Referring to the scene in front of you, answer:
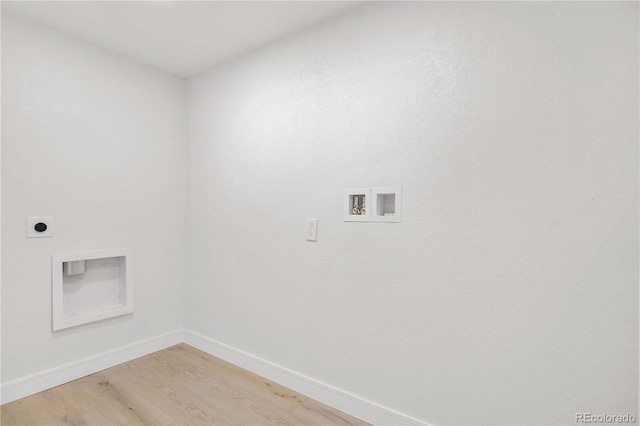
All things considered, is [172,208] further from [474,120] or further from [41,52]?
[474,120]

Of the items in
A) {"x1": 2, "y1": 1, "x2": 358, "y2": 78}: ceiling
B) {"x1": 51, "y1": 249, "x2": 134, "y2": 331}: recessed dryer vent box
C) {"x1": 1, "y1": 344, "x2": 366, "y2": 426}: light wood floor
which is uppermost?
{"x1": 2, "y1": 1, "x2": 358, "y2": 78}: ceiling

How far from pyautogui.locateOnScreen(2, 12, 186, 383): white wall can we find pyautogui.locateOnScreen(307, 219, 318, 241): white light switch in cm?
132

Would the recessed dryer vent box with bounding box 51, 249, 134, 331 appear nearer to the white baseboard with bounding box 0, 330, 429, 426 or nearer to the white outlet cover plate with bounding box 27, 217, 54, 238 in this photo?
the white outlet cover plate with bounding box 27, 217, 54, 238

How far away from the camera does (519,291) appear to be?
4.42 feet

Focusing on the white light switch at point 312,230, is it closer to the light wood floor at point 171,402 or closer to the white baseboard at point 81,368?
the light wood floor at point 171,402

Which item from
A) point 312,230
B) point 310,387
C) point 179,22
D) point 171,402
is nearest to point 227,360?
point 171,402

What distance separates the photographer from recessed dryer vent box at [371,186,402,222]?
5.40ft

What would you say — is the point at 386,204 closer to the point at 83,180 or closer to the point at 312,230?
the point at 312,230

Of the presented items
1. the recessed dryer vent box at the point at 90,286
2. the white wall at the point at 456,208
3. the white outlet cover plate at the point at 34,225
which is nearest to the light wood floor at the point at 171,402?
the white wall at the point at 456,208

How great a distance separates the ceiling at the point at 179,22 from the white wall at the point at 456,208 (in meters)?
0.13

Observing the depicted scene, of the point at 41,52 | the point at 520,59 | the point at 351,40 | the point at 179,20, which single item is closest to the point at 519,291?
the point at 520,59

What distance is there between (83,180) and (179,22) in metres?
1.17

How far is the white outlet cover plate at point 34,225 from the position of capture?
193 cm

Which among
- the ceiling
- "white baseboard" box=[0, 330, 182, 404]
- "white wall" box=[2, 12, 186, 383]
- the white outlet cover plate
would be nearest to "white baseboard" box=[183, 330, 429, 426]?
"white baseboard" box=[0, 330, 182, 404]
